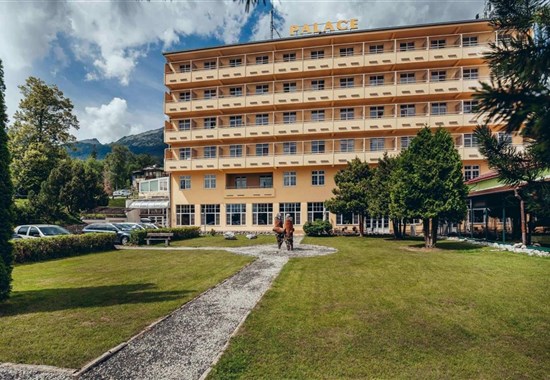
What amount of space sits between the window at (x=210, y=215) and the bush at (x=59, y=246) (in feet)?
60.6

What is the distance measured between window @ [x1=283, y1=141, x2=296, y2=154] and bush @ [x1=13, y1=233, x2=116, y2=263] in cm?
2294

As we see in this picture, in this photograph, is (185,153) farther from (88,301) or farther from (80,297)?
(88,301)

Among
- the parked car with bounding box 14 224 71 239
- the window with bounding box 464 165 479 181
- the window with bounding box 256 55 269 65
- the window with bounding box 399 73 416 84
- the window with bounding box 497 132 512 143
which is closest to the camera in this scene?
the window with bounding box 497 132 512 143

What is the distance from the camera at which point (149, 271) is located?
45.4 ft

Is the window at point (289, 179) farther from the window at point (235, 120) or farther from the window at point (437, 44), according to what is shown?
the window at point (437, 44)

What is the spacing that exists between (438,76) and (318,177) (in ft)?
61.7

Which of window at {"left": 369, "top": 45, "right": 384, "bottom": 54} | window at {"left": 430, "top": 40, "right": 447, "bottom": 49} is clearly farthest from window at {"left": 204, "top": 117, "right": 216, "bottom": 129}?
window at {"left": 430, "top": 40, "right": 447, "bottom": 49}

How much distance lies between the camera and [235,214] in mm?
40688

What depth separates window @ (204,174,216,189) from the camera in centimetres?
4153

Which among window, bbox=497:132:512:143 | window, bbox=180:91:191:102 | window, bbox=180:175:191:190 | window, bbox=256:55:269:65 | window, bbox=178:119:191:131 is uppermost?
window, bbox=256:55:269:65

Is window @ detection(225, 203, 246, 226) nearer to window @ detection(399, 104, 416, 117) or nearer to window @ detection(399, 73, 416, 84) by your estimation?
window @ detection(399, 104, 416, 117)

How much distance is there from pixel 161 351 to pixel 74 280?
839 cm

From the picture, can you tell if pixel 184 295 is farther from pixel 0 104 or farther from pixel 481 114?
pixel 481 114

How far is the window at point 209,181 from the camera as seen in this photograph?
4153 cm
